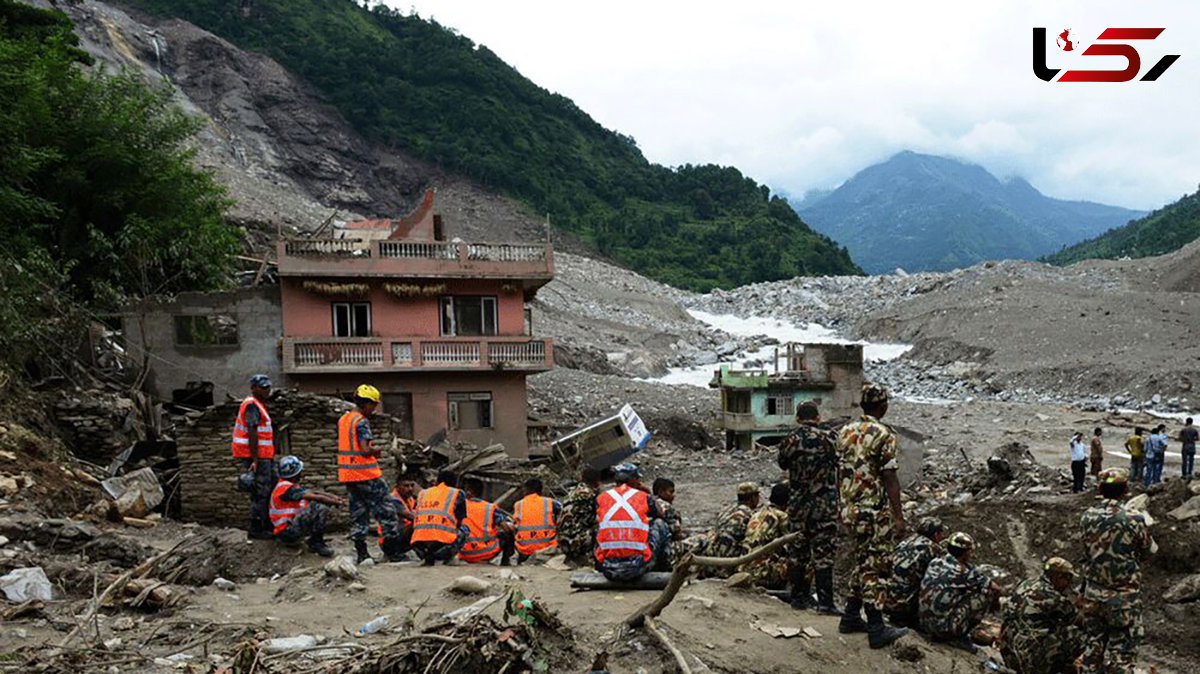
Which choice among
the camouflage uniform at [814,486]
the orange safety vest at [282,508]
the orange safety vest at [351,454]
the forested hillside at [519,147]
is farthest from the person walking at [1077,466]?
the forested hillside at [519,147]

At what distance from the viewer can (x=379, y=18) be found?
11950 cm

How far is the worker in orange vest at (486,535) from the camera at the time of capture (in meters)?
8.29

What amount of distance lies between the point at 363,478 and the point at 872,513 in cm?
479

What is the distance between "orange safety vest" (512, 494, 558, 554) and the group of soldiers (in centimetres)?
147

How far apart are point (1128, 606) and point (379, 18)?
424 feet

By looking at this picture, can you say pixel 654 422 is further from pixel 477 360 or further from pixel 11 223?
pixel 11 223

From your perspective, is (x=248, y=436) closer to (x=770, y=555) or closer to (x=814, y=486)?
(x=770, y=555)

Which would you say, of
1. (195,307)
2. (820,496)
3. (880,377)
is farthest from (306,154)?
(820,496)

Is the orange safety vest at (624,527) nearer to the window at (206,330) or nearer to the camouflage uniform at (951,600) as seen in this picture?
the camouflage uniform at (951,600)

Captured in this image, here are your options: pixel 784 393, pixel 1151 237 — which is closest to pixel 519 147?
pixel 1151 237

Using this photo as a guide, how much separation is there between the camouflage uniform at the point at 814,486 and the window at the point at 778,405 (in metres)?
20.0

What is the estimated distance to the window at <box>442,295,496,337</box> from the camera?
20797 mm

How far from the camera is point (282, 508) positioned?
7.56 meters

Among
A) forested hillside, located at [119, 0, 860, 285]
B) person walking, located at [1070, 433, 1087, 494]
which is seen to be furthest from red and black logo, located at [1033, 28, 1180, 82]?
forested hillside, located at [119, 0, 860, 285]
